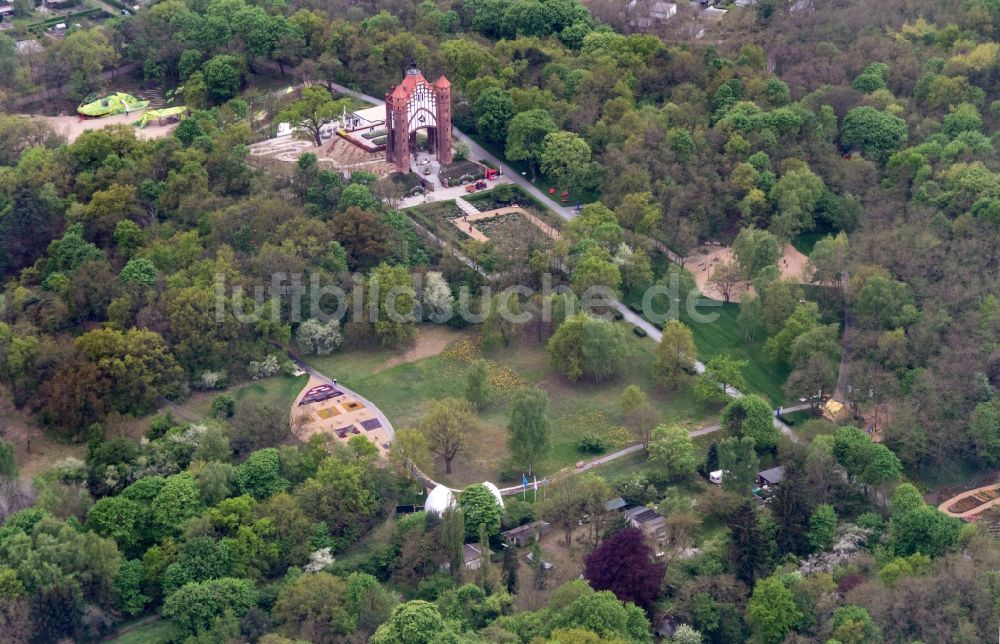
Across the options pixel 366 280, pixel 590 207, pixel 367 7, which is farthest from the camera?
pixel 367 7

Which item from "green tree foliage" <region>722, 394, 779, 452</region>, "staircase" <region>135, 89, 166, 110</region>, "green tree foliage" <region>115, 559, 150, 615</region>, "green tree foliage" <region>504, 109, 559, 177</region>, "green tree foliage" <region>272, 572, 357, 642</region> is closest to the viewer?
"green tree foliage" <region>272, 572, 357, 642</region>

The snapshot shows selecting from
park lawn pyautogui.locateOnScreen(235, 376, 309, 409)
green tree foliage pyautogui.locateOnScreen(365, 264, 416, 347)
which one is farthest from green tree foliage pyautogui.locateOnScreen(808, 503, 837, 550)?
park lawn pyautogui.locateOnScreen(235, 376, 309, 409)

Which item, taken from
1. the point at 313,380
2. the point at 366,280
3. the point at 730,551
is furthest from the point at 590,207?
the point at 730,551

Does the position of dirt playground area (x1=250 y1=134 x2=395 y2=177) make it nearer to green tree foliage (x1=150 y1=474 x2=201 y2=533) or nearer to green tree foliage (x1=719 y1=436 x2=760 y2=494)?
green tree foliage (x1=150 y1=474 x2=201 y2=533)

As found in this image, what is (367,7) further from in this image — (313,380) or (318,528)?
(318,528)

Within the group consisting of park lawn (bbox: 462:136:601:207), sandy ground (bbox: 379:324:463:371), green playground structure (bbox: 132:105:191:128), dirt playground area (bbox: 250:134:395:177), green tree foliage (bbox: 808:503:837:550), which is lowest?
sandy ground (bbox: 379:324:463:371)

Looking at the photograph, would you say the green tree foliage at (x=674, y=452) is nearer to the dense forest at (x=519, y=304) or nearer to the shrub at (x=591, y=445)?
the dense forest at (x=519, y=304)

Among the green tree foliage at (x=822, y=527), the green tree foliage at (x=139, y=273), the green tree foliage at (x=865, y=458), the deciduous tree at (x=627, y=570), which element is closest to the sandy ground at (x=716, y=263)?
the green tree foliage at (x=865, y=458)
